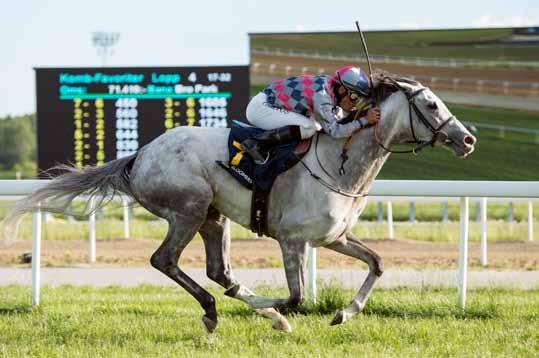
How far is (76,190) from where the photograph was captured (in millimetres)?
6582

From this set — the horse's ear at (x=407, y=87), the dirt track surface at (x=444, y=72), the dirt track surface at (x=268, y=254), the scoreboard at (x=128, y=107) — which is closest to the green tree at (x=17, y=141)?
the dirt track surface at (x=444, y=72)

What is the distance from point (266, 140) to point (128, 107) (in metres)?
7.24

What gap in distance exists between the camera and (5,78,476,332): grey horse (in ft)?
19.5

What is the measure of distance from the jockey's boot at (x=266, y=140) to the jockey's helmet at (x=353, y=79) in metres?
0.36

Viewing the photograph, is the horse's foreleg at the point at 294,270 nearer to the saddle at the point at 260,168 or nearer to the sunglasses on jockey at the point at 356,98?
the saddle at the point at 260,168

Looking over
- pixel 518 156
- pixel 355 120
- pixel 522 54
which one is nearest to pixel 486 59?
pixel 522 54

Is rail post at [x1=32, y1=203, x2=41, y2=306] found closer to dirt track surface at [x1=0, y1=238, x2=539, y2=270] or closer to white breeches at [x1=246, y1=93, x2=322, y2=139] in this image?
white breeches at [x1=246, y1=93, x2=322, y2=139]

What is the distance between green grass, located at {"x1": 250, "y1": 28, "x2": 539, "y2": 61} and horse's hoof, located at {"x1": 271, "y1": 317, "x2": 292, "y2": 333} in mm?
9861

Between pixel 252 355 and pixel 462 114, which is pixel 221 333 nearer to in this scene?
pixel 252 355

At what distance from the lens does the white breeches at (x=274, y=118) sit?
607 centimetres

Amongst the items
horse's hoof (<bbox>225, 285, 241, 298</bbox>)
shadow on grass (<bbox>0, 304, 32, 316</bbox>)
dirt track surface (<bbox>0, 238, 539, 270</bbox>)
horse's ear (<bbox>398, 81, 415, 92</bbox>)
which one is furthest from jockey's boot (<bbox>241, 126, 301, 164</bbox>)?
dirt track surface (<bbox>0, 238, 539, 270</bbox>)

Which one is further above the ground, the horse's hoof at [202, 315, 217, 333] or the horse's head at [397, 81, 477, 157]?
the horse's head at [397, 81, 477, 157]

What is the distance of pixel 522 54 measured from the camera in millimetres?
15289

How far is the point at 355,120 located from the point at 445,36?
10.1 meters
